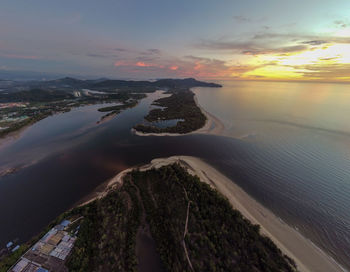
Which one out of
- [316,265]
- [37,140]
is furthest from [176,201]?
[37,140]

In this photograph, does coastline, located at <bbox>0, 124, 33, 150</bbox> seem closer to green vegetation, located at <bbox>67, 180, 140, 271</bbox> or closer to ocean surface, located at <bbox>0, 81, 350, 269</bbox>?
ocean surface, located at <bbox>0, 81, 350, 269</bbox>

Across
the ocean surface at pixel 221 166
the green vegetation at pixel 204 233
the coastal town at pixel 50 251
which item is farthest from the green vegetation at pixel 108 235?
the ocean surface at pixel 221 166

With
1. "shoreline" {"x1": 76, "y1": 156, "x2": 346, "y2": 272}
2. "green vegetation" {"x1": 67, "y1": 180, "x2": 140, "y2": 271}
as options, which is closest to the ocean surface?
"shoreline" {"x1": 76, "y1": 156, "x2": 346, "y2": 272}

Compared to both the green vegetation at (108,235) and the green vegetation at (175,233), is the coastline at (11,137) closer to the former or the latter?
the green vegetation at (175,233)

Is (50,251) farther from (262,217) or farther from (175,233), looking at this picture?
(262,217)

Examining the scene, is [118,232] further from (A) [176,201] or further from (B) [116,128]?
(B) [116,128]
